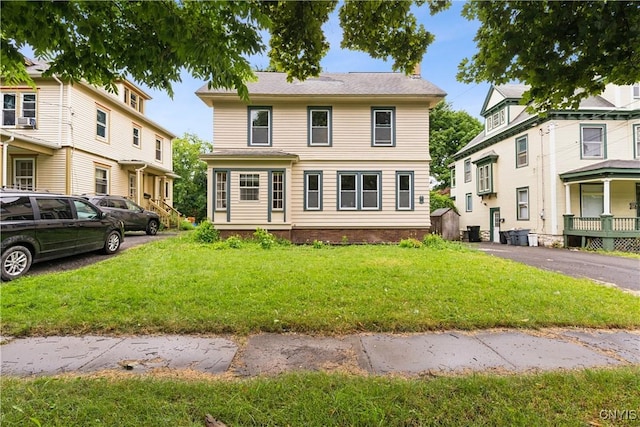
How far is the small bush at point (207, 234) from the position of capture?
11.9 meters

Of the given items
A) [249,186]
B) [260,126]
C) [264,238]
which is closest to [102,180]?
[249,186]

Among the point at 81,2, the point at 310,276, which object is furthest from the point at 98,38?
the point at 310,276

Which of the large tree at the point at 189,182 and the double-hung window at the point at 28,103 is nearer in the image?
the double-hung window at the point at 28,103

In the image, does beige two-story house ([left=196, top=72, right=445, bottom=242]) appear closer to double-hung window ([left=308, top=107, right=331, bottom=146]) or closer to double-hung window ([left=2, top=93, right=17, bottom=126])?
double-hung window ([left=308, top=107, right=331, bottom=146])

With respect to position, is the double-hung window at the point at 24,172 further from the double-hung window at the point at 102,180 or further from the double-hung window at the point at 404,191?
the double-hung window at the point at 404,191

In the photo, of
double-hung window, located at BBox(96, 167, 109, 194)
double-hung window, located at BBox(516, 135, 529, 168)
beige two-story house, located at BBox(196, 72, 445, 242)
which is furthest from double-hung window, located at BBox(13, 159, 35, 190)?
double-hung window, located at BBox(516, 135, 529, 168)

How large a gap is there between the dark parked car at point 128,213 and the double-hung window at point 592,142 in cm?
2085

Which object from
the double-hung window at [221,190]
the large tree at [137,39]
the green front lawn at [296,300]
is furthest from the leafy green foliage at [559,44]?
the double-hung window at [221,190]

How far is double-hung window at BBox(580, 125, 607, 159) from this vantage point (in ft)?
49.9

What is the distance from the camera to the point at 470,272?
22.5ft

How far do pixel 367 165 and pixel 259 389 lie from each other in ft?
39.7

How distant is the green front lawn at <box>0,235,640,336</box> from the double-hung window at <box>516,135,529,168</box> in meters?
12.4

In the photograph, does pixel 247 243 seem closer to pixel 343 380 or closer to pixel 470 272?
pixel 470 272

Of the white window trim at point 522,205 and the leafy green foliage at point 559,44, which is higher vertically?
the leafy green foliage at point 559,44
